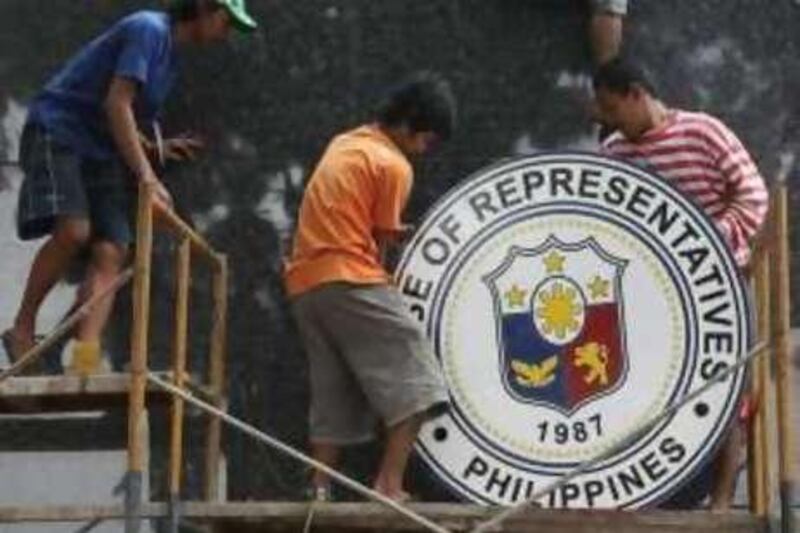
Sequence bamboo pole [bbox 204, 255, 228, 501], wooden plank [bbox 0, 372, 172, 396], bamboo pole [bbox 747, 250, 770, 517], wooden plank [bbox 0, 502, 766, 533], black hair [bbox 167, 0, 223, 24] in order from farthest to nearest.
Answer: bamboo pole [bbox 204, 255, 228, 501]
black hair [bbox 167, 0, 223, 24]
bamboo pole [bbox 747, 250, 770, 517]
wooden plank [bbox 0, 372, 172, 396]
wooden plank [bbox 0, 502, 766, 533]

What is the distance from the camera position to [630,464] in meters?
8.16

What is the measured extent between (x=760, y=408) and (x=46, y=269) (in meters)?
2.32

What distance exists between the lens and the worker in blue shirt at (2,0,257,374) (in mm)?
8258

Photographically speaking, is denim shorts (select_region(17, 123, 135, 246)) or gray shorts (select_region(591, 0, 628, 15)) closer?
denim shorts (select_region(17, 123, 135, 246))

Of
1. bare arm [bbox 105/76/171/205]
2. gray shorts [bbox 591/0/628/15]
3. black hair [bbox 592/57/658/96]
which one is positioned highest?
gray shorts [bbox 591/0/628/15]

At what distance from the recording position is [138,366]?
7.68m

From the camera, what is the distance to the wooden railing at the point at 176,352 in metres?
7.64

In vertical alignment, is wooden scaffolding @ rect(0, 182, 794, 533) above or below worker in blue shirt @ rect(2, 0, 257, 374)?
below

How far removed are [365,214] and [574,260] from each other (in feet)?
2.33

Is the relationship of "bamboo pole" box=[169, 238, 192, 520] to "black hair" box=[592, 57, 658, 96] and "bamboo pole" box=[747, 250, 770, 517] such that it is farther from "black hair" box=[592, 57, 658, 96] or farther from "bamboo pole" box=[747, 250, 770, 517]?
"bamboo pole" box=[747, 250, 770, 517]

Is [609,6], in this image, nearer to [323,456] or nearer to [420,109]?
[420,109]

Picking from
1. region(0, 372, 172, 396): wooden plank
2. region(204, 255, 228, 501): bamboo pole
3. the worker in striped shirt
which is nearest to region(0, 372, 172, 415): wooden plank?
region(0, 372, 172, 396): wooden plank

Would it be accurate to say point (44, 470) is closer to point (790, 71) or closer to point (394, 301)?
point (394, 301)

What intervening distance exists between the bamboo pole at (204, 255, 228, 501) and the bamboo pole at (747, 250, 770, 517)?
1.72 meters
